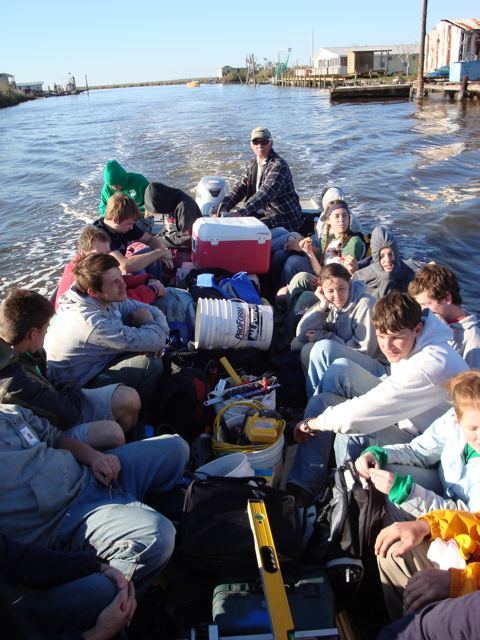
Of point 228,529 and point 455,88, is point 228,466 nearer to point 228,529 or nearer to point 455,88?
point 228,529

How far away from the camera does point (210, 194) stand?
7.60 meters

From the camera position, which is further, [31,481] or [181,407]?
[181,407]

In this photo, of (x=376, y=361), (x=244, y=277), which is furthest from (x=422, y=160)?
(x=376, y=361)

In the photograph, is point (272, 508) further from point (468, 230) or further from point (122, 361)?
point (468, 230)

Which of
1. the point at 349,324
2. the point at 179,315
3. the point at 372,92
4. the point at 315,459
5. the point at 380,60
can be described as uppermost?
the point at 380,60

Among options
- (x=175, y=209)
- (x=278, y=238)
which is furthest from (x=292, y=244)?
(x=175, y=209)

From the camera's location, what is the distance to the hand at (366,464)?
2369mm

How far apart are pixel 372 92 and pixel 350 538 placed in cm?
4337

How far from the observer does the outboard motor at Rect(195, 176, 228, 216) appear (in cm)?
746

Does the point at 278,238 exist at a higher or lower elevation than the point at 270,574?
higher

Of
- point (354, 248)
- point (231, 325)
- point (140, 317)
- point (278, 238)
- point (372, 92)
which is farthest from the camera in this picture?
point (372, 92)

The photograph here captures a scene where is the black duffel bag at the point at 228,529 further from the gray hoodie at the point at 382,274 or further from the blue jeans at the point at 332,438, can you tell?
the gray hoodie at the point at 382,274

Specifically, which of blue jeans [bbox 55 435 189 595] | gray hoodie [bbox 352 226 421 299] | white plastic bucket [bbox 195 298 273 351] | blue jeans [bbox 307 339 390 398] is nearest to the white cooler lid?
gray hoodie [bbox 352 226 421 299]

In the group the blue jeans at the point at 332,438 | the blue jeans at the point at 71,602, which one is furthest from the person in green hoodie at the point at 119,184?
the blue jeans at the point at 71,602
